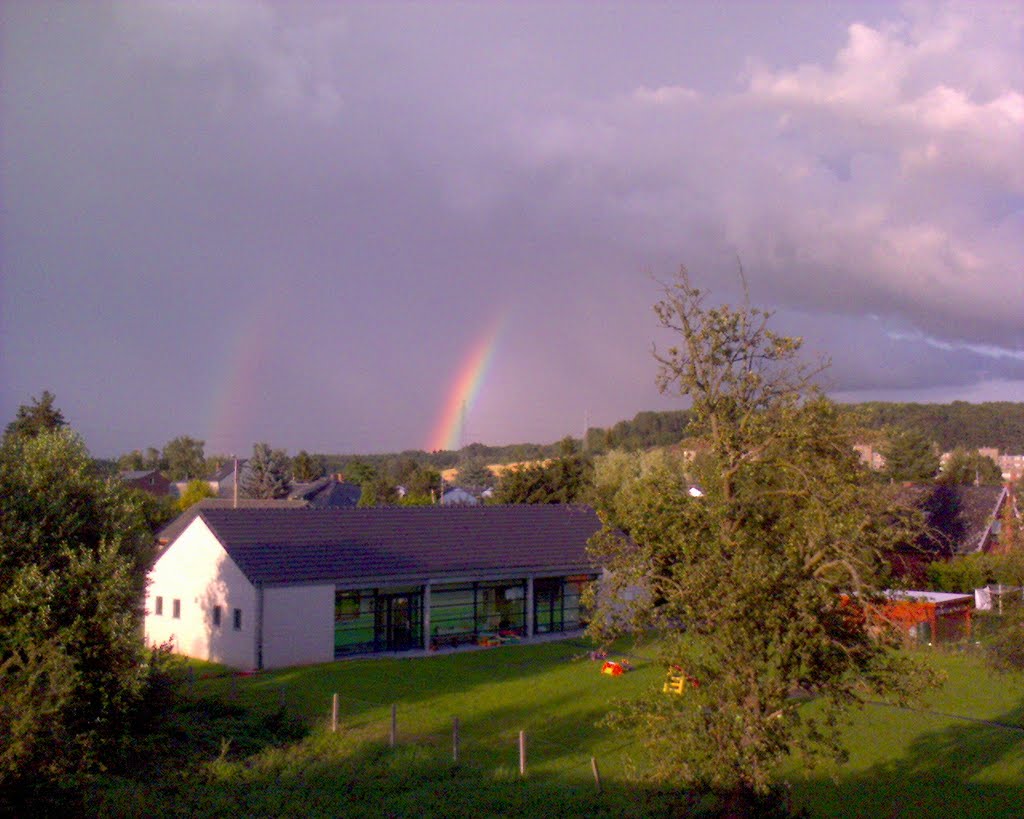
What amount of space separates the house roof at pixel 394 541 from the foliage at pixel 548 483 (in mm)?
19157

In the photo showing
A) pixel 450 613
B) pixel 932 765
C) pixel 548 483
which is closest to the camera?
pixel 932 765

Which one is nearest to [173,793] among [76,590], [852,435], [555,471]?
[76,590]

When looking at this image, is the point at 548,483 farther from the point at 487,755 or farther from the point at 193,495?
the point at 487,755

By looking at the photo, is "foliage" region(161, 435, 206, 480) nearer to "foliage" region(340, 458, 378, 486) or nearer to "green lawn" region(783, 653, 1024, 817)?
"foliage" region(340, 458, 378, 486)

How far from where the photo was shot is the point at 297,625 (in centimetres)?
2956

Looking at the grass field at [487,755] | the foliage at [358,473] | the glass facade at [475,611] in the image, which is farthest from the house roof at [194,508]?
the foliage at [358,473]

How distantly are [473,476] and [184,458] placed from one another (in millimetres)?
66062

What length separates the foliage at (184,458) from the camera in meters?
156

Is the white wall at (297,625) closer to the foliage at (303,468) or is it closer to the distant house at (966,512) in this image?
the distant house at (966,512)

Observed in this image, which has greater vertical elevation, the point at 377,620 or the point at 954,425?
the point at 954,425

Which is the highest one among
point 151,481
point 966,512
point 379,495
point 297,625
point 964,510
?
point 151,481

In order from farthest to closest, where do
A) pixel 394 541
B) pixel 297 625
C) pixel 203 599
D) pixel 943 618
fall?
pixel 943 618
pixel 394 541
pixel 203 599
pixel 297 625

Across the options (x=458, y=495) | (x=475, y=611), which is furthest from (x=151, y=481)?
(x=475, y=611)

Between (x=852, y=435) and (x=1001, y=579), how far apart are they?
9.53m
